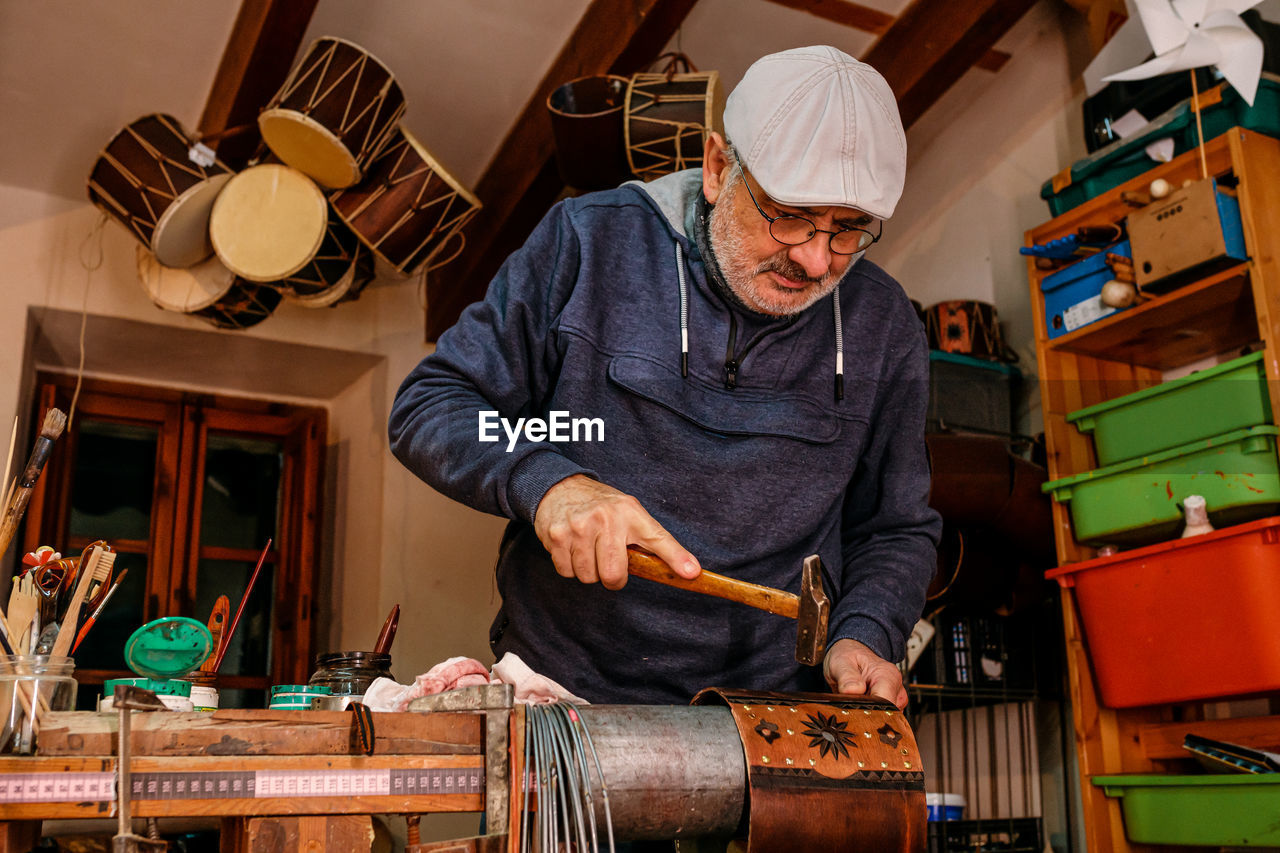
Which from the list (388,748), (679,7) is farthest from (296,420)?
(388,748)

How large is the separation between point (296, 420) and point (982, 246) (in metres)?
3.01

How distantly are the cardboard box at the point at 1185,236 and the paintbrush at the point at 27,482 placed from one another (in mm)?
2726

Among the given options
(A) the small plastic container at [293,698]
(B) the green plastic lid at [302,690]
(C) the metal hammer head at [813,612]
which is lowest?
(A) the small plastic container at [293,698]

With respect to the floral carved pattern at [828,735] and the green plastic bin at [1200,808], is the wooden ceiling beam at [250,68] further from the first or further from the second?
the green plastic bin at [1200,808]

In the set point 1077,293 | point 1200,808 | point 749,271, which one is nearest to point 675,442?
Result: point 749,271

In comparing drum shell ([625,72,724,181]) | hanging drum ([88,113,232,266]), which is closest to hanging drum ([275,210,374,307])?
hanging drum ([88,113,232,266])

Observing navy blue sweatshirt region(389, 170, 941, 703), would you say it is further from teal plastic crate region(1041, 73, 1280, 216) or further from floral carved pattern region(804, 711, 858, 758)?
teal plastic crate region(1041, 73, 1280, 216)

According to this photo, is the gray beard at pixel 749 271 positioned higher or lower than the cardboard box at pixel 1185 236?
lower

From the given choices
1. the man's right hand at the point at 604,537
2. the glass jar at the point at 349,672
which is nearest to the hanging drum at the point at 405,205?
the glass jar at the point at 349,672

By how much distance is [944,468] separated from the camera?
3293 mm

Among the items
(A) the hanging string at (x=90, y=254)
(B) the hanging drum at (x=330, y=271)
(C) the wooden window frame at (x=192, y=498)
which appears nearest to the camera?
(B) the hanging drum at (x=330, y=271)

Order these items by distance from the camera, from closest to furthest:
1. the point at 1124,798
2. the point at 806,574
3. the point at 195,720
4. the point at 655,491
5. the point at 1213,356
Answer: the point at 195,720 → the point at 806,574 → the point at 655,491 → the point at 1124,798 → the point at 1213,356

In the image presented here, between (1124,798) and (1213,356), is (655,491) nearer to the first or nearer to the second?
(1124,798)

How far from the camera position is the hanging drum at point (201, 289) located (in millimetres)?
4047
